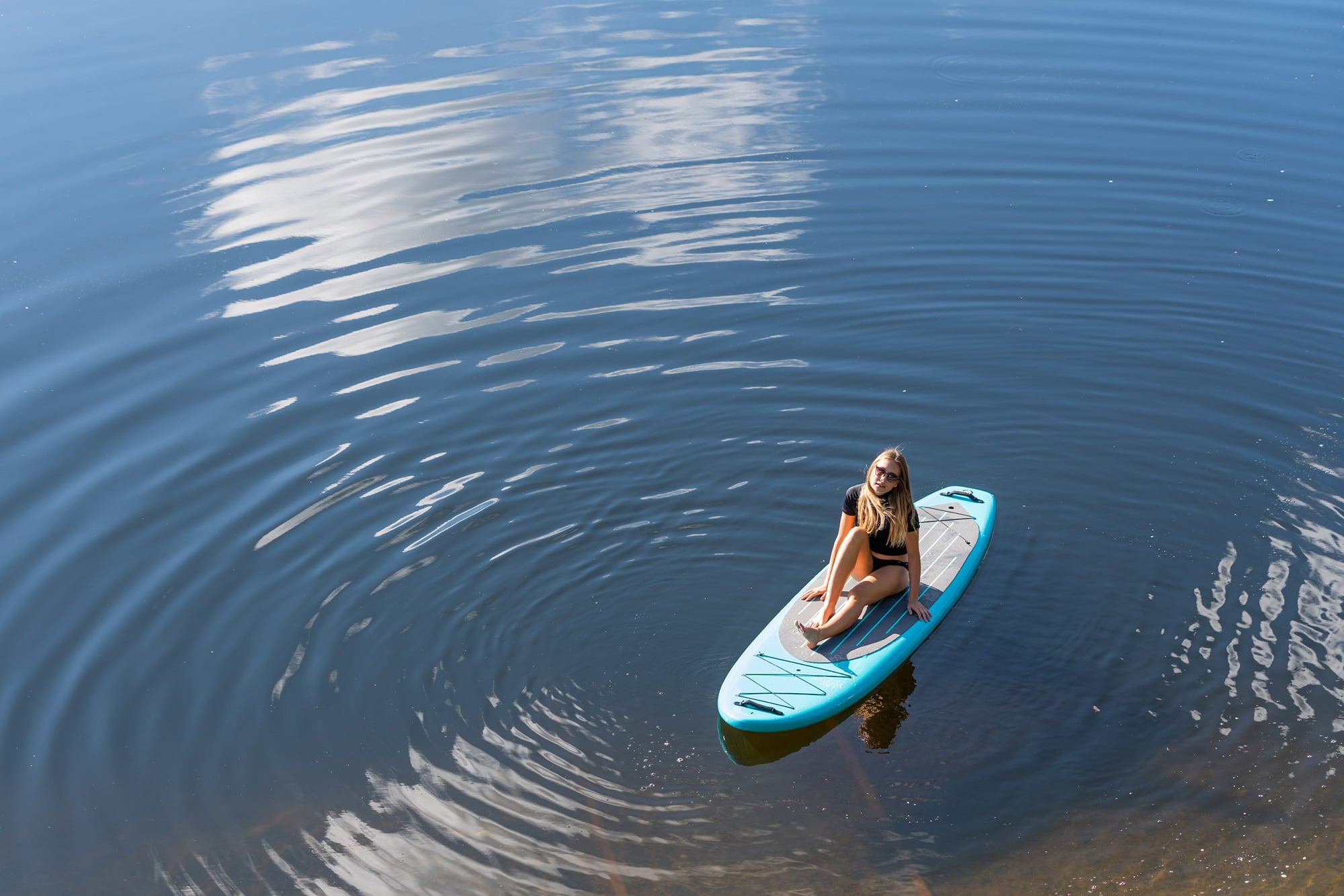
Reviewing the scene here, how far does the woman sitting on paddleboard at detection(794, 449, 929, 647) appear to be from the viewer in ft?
24.5

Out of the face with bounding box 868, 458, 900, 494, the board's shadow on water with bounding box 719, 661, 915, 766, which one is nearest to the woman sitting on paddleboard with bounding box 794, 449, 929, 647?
the face with bounding box 868, 458, 900, 494

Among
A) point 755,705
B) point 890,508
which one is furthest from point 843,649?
point 890,508

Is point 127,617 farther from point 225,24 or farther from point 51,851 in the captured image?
point 225,24

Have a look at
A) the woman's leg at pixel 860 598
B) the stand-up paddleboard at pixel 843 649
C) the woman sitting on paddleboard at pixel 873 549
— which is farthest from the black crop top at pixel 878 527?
the stand-up paddleboard at pixel 843 649

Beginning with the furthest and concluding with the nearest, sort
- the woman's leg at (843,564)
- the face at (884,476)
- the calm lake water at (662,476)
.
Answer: the woman's leg at (843,564) → the face at (884,476) → the calm lake water at (662,476)

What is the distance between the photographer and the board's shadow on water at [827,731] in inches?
279

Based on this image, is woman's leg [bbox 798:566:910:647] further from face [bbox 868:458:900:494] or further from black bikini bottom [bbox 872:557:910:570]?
face [bbox 868:458:900:494]

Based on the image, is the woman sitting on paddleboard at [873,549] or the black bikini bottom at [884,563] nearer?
the woman sitting on paddleboard at [873,549]

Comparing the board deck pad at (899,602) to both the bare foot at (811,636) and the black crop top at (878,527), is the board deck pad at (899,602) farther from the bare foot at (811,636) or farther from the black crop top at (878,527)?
the black crop top at (878,527)

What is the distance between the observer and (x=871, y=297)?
1174 centimetres

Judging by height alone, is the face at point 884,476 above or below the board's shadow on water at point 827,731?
above

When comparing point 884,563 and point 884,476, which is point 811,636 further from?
point 884,476

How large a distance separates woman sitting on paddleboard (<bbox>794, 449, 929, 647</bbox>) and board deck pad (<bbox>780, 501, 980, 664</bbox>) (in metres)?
0.07

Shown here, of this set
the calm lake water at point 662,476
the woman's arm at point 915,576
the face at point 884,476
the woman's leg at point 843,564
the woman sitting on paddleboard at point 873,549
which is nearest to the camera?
the calm lake water at point 662,476
